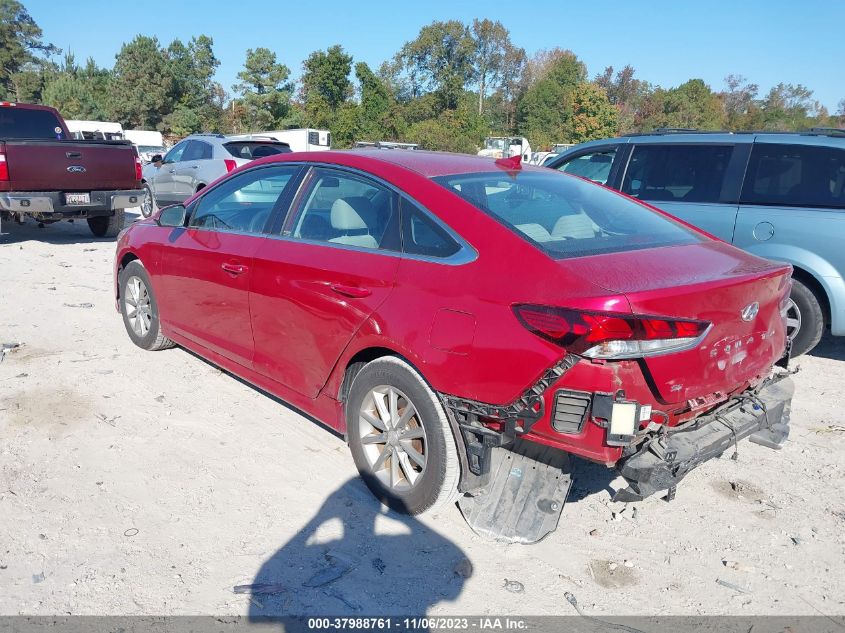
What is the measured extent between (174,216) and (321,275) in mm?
2002

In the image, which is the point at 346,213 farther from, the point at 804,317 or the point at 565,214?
the point at 804,317

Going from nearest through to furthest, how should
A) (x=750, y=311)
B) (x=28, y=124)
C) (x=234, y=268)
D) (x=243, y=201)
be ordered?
(x=750, y=311), (x=234, y=268), (x=243, y=201), (x=28, y=124)

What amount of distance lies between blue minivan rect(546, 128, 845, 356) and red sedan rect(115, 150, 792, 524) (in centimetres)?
223

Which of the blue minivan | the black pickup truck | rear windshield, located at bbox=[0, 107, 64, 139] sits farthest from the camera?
rear windshield, located at bbox=[0, 107, 64, 139]

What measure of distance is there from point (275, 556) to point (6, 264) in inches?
321

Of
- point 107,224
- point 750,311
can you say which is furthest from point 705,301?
point 107,224

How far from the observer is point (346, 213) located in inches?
146

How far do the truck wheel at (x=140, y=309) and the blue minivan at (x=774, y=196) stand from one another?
14.5ft

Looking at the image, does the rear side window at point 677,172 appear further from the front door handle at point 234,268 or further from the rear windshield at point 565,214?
the front door handle at point 234,268

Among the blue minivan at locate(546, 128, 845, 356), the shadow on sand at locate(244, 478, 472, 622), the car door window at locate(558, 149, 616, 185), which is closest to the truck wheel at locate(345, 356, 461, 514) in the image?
the shadow on sand at locate(244, 478, 472, 622)

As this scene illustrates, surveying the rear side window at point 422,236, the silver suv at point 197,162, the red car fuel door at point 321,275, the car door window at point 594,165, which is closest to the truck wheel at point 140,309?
the red car fuel door at point 321,275

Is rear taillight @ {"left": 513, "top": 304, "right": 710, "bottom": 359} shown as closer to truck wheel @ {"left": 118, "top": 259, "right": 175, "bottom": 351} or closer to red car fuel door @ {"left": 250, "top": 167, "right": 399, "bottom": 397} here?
red car fuel door @ {"left": 250, "top": 167, "right": 399, "bottom": 397}

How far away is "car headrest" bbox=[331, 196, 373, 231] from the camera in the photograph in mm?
3600

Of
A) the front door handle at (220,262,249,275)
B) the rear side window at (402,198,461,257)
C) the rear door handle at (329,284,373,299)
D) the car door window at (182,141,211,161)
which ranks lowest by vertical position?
the front door handle at (220,262,249,275)
